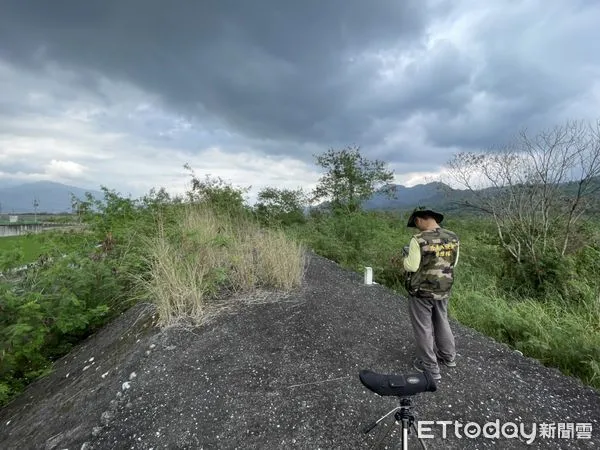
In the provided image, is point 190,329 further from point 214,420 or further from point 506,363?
point 506,363


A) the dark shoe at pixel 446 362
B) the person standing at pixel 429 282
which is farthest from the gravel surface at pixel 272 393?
the person standing at pixel 429 282

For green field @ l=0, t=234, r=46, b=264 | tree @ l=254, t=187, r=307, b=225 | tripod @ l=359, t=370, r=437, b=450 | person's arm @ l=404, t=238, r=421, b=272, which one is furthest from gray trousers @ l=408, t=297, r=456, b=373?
tree @ l=254, t=187, r=307, b=225

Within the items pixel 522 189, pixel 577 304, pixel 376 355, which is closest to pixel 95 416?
pixel 376 355

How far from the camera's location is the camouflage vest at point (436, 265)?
106 inches

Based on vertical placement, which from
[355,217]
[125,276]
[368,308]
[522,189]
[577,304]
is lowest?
[577,304]

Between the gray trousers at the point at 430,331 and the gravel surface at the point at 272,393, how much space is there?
0.53 ft

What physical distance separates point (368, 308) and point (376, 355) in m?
1.14

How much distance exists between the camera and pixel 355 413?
2227 mm

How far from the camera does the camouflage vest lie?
2.69 m

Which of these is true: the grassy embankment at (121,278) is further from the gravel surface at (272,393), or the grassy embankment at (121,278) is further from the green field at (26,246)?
the gravel surface at (272,393)

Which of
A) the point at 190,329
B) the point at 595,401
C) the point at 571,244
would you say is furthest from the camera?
the point at 571,244

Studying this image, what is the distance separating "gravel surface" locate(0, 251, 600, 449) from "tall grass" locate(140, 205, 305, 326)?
0.35 metres

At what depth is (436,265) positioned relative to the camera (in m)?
2.69

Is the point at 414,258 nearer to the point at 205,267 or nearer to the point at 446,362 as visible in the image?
the point at 446,362
